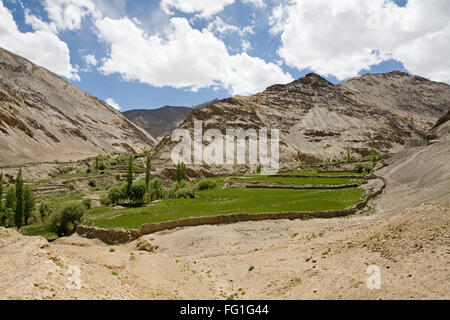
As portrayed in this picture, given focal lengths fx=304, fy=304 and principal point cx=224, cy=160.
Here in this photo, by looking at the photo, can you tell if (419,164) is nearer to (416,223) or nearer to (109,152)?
(416,223)

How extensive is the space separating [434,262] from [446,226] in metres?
2.62

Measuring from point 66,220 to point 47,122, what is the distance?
126312 mm

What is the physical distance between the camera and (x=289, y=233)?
2248 centimetres

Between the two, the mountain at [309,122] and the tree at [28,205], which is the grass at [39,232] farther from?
the mountain at [309,122]

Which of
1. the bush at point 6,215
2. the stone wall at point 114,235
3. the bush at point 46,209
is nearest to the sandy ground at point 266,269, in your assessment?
the stone wall at point 114,235

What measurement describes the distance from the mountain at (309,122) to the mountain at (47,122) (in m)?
48.1

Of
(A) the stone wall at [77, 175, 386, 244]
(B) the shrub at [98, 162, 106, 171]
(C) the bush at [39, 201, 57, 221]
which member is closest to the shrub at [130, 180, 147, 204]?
(C) the bush at [39, 201, 57, 221]

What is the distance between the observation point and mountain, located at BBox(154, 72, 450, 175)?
108562mm

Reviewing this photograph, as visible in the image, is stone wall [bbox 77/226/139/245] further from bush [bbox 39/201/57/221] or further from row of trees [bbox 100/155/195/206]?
row of trees [bbox 100/155/195/206]

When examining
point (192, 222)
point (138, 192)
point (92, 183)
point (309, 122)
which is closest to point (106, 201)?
point (138, 192)

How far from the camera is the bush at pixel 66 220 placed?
32875 millimetres

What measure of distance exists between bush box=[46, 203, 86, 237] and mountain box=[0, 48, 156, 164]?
256ft

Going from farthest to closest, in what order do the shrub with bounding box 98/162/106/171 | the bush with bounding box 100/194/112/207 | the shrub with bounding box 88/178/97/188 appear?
1. the shrub with bounding box 98/162/106/171
2. the shrub with bounding box 88/178/97/188
3. the bush with bounding box 100/194/112/207
